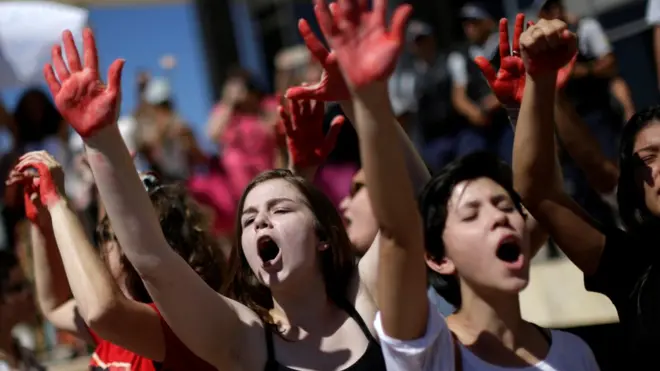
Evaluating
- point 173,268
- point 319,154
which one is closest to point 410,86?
point 319,154

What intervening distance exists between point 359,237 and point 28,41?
7.10 ft

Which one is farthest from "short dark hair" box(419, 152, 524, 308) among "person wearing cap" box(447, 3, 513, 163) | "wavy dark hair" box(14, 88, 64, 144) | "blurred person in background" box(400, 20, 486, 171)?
"wavy dark hair" box(14, 88, 64, 144)

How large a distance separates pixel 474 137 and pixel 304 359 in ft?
10.5

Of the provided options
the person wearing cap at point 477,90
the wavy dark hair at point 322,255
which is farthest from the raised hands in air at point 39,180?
the person wearing cap at point 477,90

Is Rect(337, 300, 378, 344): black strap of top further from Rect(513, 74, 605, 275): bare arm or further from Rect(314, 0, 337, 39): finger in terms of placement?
Rect(314, 0, 337, 39): finger

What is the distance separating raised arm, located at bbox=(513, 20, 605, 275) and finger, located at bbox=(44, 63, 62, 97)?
1.06 metres

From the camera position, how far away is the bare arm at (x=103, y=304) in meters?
2.23

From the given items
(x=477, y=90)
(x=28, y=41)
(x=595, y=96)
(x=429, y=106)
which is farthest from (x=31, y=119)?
(x=595, y=96)

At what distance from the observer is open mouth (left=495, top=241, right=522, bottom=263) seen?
2.31 metres

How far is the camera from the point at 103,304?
2.22 metres

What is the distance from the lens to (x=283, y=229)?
2.29 metres

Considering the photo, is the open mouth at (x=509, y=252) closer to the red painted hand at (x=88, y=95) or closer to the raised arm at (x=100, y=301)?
the raised arm at (x=100, y=301)

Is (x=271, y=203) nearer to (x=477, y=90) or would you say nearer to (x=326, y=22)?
(x=326, y=22)

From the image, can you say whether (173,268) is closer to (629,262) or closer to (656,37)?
(629,262)
